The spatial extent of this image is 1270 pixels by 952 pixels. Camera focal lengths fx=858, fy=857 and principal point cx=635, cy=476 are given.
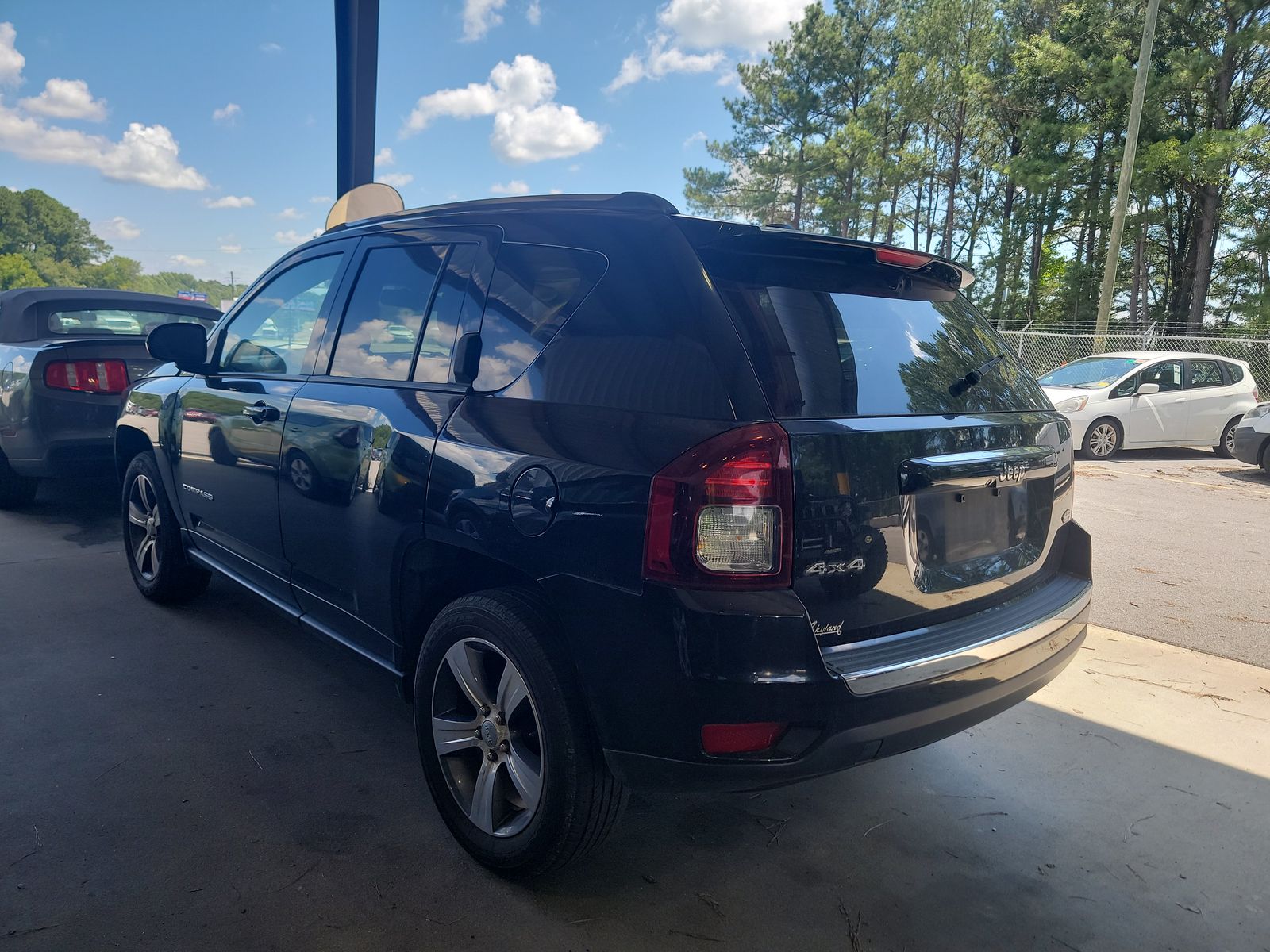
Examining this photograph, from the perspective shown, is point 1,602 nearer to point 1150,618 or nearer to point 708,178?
point 1150,618

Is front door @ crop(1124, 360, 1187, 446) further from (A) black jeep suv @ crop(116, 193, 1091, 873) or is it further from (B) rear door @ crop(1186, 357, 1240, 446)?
(A) black jeep suv @ crop(116, 193, 1091, 873)

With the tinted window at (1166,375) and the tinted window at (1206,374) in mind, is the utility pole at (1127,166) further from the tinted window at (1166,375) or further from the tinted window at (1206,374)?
the tinted window at (1166,375)

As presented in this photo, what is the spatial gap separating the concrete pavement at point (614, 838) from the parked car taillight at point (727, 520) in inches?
38.7

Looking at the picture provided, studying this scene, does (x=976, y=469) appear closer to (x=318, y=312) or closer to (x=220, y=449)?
(x=318, y=312)

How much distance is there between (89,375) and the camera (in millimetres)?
5938

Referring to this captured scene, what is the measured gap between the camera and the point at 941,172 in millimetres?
40844

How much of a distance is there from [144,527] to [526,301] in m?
3.15

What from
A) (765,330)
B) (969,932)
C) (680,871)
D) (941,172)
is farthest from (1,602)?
(941,172)

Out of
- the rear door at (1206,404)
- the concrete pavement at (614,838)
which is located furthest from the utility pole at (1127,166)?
the concrete pavement at (614,838)

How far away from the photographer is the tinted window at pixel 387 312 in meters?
2.74

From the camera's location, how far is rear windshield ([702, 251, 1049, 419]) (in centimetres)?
206

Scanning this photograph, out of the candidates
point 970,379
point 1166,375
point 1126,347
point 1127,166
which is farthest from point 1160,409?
point 970,379

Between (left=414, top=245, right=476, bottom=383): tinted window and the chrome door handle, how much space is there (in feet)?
2.82

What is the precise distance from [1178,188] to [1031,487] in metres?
35.2
